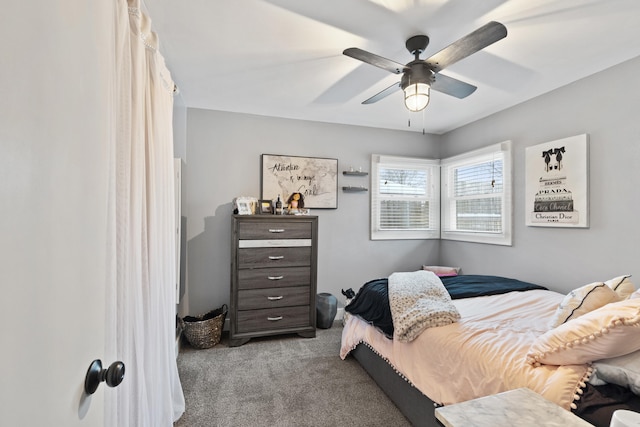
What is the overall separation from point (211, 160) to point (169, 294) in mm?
1949

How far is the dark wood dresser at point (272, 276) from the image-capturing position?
10.2 feet

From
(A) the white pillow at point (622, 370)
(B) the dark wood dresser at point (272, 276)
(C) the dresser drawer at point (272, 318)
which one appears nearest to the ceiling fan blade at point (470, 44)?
(A) the white pillow at point (622, 370)

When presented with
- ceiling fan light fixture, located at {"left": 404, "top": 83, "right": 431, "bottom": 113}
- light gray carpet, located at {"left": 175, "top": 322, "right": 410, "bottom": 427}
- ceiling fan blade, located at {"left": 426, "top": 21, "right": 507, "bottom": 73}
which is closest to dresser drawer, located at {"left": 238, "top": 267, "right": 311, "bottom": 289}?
light gray carpet, located at {"left": 175, "top": 322, "right": 410, "bottom": 427}

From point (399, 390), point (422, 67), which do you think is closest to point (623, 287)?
point (399, 390)

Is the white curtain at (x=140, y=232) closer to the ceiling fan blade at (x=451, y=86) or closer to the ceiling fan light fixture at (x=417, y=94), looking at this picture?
the ceiling fan light fixture at (x=417, y=94)

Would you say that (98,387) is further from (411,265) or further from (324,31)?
(411,265)

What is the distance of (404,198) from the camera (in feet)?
14.0

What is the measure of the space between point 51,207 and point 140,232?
94cm

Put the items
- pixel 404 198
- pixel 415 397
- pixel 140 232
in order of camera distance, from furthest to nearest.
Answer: pixel 404 198, pixel 415 397, pixel 140 232

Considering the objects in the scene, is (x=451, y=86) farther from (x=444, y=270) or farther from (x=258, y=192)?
(x=444, y=270)

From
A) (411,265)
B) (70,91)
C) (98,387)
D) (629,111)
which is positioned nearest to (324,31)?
(70,91)

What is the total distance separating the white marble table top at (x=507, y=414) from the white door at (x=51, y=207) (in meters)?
0.89

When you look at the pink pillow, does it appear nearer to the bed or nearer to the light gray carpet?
the bed

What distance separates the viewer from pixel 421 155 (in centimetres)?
437
